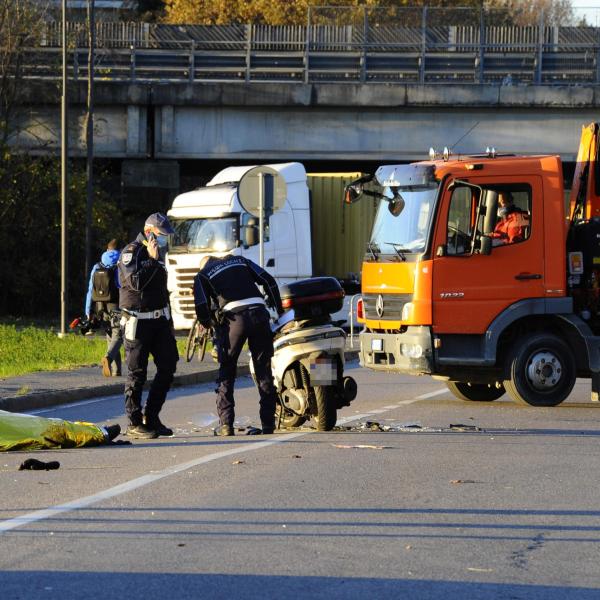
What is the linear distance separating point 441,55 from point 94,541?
33.9 m

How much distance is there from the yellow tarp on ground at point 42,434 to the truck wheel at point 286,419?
1686 mm

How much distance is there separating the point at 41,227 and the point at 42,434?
29.8 meters

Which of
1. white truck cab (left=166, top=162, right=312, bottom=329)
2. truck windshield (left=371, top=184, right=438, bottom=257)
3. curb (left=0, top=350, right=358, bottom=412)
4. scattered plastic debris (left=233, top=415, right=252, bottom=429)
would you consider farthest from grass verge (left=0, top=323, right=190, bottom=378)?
truck windshield (left=371, top=184, right=438, bottom=257)

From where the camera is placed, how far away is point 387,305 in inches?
615

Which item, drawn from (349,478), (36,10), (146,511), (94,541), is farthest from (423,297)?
(36,10)

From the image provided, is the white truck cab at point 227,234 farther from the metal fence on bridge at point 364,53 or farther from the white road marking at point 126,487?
the white road marking at point 126,487

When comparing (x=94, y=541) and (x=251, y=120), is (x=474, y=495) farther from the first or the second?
(x=251, y=120)

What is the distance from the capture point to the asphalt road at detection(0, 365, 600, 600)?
658 cm

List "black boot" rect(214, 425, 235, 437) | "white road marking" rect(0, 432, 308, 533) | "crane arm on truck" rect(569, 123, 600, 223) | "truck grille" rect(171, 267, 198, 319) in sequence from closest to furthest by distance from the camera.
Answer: "white road marking" rect(0, 432, 308, 533)
"black boot" rect(214, 425, 235, 437)
"crane arm on truck" rect(569, 123, 600, 223)
"truck grille" rect(171, 267, 198, 319)

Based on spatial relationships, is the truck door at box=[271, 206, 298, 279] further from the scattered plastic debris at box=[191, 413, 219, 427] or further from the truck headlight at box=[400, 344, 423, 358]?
the scattered plastic debris at box=[191, 413, 219, 427]

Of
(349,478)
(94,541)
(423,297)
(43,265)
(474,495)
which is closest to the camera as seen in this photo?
(94,541)

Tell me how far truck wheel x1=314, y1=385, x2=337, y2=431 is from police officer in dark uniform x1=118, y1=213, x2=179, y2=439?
4.20ft

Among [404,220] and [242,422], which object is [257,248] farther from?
[242,422]

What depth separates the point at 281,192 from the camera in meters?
21.3
